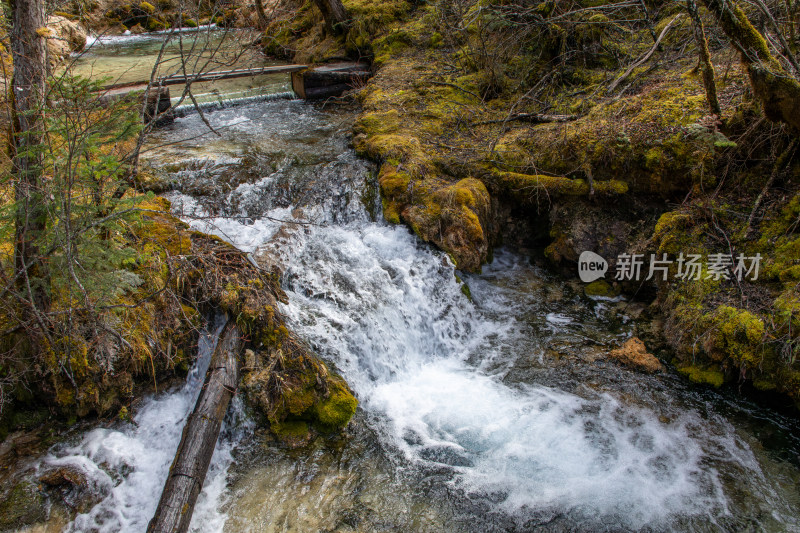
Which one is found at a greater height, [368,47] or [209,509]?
[368,47]

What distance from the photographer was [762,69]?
4652 mm

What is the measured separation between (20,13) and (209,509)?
3.82 m

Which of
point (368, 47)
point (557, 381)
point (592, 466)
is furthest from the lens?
point (368, 47)

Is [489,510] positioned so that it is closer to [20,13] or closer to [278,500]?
[278,500]

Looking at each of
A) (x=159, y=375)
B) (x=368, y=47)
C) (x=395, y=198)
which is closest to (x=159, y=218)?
(x=159, y=375)

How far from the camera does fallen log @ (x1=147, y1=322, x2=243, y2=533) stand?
10.6 ft

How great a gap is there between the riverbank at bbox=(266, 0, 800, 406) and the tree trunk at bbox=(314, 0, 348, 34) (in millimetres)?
4397

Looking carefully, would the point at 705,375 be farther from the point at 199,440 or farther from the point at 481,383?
the point at 199,440

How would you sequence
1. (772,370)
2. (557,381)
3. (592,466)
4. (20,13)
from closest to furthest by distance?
(20,13) → (592,466) → (772,370) → (557,381)

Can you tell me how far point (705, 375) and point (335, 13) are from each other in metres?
12.3

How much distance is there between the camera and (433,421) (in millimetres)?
4656

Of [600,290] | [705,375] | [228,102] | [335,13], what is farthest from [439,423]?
[335,13]

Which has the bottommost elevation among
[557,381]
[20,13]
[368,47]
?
[557,381]

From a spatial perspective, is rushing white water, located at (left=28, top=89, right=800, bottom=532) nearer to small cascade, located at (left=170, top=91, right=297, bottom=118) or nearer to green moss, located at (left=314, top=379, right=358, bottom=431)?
green moss, located at (left=314, top=379, right=358, bottom=431)
